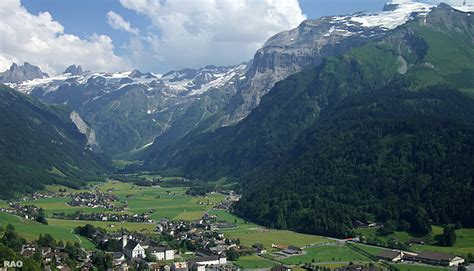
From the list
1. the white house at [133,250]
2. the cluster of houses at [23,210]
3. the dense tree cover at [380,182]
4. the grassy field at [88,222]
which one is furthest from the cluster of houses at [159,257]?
the cluster of houses at [23,210]

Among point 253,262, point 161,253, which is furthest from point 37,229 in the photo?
point 253,262

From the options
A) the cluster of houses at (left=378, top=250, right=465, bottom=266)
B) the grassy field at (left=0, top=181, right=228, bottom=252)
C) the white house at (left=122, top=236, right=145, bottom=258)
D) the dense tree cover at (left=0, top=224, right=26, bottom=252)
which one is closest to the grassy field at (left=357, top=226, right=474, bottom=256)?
the cluster of houses at (left=378, top=250, right=465, bottom=266)

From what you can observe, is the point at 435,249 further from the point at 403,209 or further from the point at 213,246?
the point at 213,246

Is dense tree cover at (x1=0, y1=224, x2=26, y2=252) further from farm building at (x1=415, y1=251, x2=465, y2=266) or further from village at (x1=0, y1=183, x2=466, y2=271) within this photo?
farm building at (x1=415, y1=251, x2=465, y2=266)

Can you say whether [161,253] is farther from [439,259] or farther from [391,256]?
[439,259]

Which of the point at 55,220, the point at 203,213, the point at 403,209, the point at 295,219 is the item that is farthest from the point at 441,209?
the point at 55,220

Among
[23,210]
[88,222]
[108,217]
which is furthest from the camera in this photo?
[23,210]

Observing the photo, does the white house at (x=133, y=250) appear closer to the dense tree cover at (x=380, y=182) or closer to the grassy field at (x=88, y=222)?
the grassy field at (x=88, y=222)
